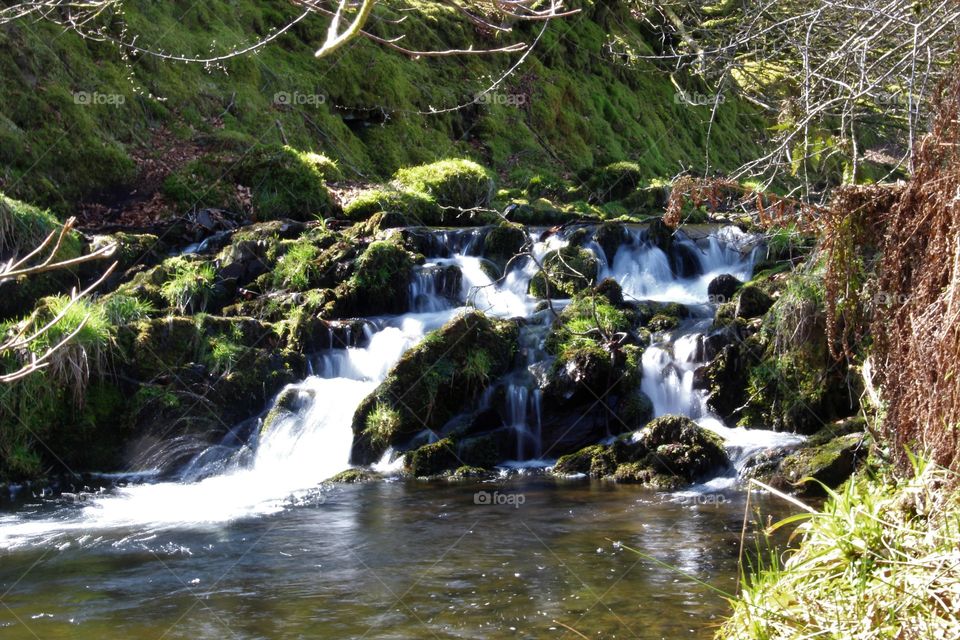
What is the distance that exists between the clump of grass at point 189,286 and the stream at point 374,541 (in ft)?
6.54

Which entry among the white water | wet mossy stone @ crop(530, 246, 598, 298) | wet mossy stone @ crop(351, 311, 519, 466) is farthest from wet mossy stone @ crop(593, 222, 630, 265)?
wet mossy stone @ crop(351, 311, 519, 466)

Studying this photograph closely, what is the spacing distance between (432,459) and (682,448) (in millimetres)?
2655

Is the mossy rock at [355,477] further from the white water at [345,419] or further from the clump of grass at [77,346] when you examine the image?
the clump of grass at [77,346]

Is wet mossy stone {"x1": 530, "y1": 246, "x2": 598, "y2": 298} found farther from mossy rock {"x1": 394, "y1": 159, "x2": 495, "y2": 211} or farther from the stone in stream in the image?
the stone in stream

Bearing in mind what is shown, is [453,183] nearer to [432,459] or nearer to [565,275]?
[565,275]

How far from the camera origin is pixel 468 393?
11.3 metres

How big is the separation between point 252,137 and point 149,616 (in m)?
13.1

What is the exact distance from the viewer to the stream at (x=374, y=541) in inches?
230

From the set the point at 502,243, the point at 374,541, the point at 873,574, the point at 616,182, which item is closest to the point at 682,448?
the point at 374,541

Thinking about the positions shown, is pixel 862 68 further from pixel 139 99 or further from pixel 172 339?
pixel 139 99

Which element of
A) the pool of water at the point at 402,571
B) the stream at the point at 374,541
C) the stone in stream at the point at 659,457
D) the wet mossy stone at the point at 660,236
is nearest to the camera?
the pool of water at the point at 402,571

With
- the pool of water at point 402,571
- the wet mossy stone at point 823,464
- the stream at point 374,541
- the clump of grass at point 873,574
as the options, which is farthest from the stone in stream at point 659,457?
the clump of grass at point 873,574

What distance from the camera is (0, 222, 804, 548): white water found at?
870cm

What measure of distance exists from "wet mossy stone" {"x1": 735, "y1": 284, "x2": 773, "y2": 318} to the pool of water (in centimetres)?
317
